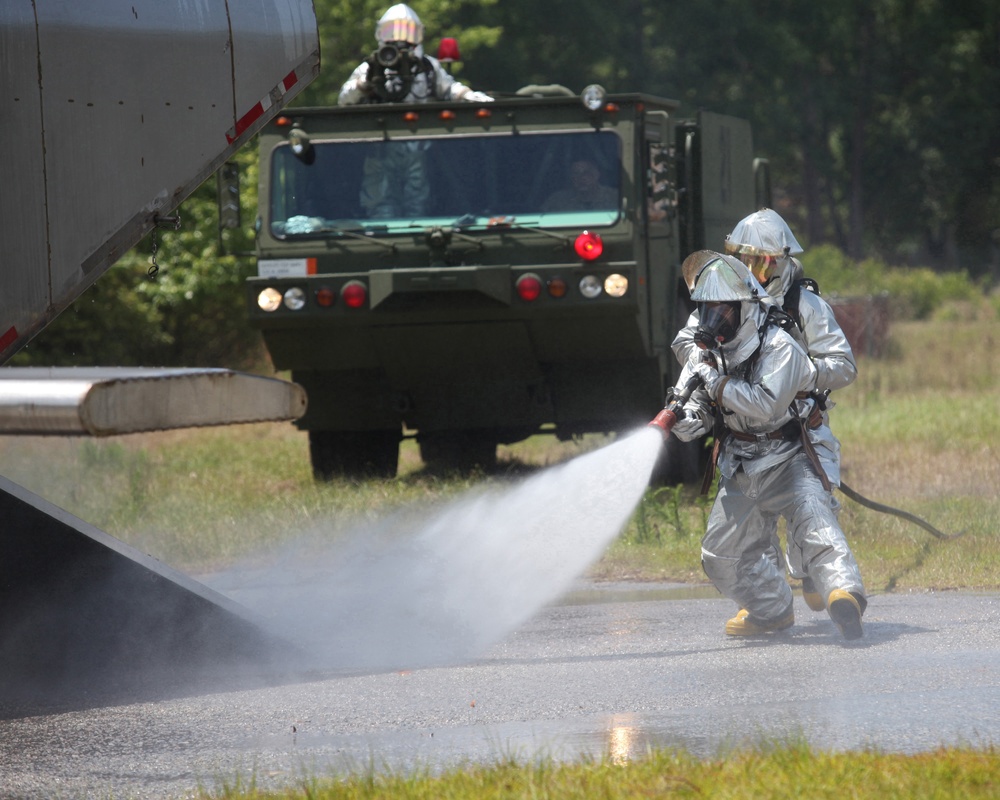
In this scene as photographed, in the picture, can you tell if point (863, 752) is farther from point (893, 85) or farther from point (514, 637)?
point (893, 85)

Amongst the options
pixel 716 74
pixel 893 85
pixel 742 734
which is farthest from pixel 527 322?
pixel 893 85

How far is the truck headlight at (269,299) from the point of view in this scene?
429 inches

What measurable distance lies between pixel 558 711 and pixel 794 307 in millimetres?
2121

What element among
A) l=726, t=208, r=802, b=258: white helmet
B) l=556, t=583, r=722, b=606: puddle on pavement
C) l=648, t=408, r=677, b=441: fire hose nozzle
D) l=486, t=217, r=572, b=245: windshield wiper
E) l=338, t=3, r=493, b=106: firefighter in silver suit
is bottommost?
l=556, t=583, r=722, b=606: puddle on pavement

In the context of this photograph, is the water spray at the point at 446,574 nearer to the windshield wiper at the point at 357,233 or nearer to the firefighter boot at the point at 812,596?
the firefighter boot at the point at 812,596

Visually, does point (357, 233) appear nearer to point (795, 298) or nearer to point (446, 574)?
point (446, 574)

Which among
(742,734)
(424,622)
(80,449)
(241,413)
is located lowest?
(80,449)

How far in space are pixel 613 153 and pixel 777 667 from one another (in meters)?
5.42

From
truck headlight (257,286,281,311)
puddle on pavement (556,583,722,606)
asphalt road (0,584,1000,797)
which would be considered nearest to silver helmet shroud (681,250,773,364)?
asphalt road (0,584,1000,797)

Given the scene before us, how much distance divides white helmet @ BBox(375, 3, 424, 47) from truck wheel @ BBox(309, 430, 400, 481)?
293cm

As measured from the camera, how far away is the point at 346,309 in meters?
10.8

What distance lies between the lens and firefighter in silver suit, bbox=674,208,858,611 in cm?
648

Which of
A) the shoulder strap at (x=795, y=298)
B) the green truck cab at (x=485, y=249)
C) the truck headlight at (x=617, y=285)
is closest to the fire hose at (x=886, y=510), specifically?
the shoulder strap at (x=795, y=298)

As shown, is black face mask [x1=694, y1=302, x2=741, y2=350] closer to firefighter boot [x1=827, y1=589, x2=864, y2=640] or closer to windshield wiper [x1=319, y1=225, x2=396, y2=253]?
firefighter boot [x1=827, y1=589, x2=864, y2=640]
